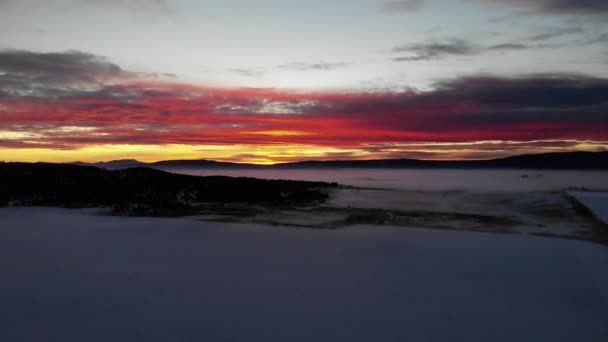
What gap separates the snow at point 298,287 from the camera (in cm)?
421

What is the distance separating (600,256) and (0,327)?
A: 8.38 metres

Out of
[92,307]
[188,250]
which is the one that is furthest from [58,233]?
[92,307]

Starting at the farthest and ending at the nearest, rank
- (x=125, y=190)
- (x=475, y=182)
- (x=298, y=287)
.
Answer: (x=475, y=182)
(x=125, y=190)
(x=298, y=287)

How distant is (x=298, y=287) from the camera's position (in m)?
5.60

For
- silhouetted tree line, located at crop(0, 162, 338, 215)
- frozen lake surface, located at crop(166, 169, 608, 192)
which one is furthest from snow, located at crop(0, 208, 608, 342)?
frozen lake surface, located at crop(166, 169, 608, 192)

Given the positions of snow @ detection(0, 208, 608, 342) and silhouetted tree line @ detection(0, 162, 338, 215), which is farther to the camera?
silhouetted tree line @ detection(0, 162, 338, 215)

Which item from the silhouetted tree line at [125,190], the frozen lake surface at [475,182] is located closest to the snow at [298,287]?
the silhouetted tree line at [125,190]

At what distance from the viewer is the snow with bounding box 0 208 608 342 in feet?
13.8

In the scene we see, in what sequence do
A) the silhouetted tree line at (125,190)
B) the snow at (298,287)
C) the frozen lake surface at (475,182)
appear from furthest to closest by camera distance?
the frozen lake surface at (475,182)
the silhouetted tree line at (125,190)
the snow at (298,287)

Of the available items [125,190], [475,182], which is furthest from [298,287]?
[475,182]

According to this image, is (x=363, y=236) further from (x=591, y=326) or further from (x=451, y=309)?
(x=591, y=326)

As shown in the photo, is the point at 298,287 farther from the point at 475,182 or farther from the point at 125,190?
the point at 475,182

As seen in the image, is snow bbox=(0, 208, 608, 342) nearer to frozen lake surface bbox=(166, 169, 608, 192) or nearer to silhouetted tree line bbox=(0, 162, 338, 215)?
silhouetted tree line bbox=(0, 162, 338, 215)

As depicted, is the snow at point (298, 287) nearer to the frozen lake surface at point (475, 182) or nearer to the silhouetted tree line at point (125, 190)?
the silhouetted tree line at point (125, 190)
